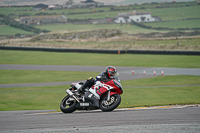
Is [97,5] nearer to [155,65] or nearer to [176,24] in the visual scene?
[176,24]

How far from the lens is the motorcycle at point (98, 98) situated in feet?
36.4

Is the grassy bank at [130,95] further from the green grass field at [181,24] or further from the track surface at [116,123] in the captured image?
the green grass field at [181,24]

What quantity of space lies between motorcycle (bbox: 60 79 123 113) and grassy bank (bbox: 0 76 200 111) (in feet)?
17.9

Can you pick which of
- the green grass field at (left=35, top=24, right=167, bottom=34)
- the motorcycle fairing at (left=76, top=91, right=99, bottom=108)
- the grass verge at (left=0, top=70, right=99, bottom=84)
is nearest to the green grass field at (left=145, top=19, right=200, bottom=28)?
the green grass field at (left=35, top=24, right=167, bottom=34)

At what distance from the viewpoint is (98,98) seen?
11289 mm

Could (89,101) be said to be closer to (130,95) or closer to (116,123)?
(116,123)

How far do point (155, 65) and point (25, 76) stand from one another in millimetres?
16851

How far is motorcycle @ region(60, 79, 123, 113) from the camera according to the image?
1111cm

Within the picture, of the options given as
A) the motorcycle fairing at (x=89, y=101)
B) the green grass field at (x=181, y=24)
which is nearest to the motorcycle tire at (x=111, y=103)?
the motorcycle fairing at (x=89, y=101)

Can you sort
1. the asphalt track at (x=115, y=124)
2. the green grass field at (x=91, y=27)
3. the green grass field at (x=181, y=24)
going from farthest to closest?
the green grass field at (x=91, y=27)
the green grass field at (x=181, y=24)
the asphalt track at (x=115, y=124)

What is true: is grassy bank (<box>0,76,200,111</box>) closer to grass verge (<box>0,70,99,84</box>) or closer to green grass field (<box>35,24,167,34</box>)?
grass verge (<box>0,70,99,84</box>)

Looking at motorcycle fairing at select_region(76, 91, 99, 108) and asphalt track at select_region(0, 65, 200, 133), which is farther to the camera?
motorcycle fairing at select_region(76, 91, 99, 108)

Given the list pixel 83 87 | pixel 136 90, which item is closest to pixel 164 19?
pixel 136 90

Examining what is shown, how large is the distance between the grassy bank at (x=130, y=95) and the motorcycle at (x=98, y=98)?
5.45 meters
